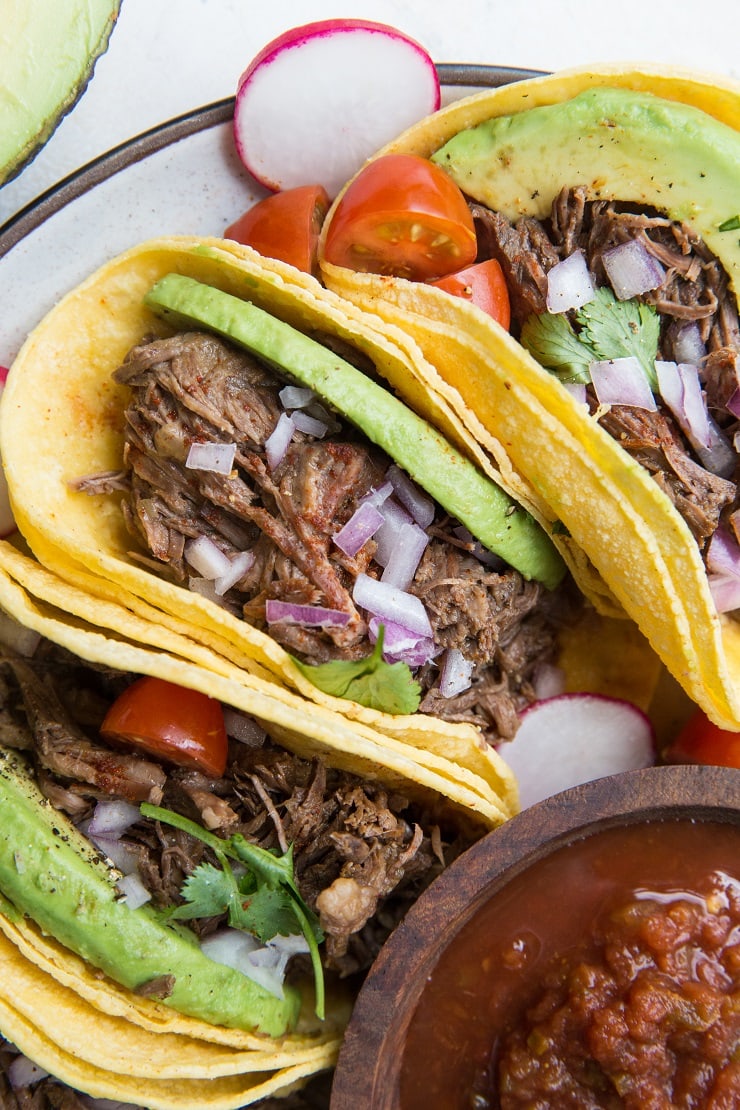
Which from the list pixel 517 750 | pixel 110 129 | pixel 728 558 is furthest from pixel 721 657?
pixel 110 129

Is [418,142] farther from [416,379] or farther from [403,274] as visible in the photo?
[416,379]

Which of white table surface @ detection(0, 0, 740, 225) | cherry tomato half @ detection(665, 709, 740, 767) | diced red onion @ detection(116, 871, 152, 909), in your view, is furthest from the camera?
white table surface @ detection(0, 0, 740, 225)

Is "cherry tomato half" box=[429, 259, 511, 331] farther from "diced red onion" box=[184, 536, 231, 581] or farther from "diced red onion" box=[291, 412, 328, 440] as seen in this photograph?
"diced red onion" box=[184, 536, 231, 581]

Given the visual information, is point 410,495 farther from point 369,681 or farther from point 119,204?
point 119,204

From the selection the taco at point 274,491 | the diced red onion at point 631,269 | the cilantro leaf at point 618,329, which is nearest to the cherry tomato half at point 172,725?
the taco at point 274,491

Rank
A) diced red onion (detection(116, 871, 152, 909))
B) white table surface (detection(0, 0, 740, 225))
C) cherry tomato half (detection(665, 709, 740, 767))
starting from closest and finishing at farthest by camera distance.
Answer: diced red onion (detection(116, 871, 152, 909)) → cherry tomato half (detection(665, 709, 740, 767)) → white table surface (detection(0, 0, 740, 225))

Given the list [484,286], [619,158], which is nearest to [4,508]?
[484,286]

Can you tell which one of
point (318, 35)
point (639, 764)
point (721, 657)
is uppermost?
point (318, 35)

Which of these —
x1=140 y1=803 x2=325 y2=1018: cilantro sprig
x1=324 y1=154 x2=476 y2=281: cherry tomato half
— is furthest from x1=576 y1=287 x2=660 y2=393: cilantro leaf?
x1=140 y1=803 x2=325 y2=1018: cilantro sprig
